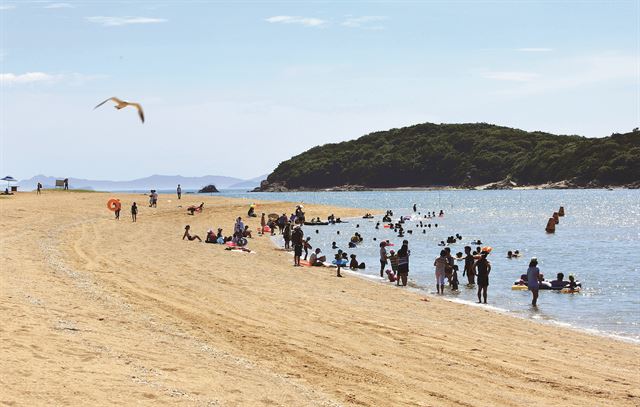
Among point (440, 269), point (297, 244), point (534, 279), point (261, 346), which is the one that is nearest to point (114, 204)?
point (297, 244)

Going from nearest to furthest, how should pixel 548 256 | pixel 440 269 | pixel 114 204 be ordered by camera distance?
pixel 440 269, pixel 548 256, pixel 114 204

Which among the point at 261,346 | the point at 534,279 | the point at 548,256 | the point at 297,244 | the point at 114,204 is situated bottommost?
the point at 548,256

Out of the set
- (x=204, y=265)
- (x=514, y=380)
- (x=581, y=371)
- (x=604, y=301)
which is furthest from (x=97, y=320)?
(x=604, y=301)

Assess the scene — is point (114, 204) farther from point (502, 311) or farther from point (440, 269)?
point (502, 311)

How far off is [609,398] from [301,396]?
514 centimetres

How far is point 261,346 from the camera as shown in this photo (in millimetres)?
12828

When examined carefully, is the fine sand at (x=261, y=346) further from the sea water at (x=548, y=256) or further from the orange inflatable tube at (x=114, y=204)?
the orange inflatable tube at (x=114, y=204)

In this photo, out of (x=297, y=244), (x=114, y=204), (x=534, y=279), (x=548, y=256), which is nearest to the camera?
(x=534, y=279)

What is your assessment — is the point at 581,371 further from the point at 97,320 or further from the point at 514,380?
the point at 97,320

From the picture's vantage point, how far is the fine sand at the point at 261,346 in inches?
382

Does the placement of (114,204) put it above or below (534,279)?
above

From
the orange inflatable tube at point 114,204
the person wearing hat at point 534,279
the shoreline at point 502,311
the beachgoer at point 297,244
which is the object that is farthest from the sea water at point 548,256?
the orange inflatable tube at point 114,204

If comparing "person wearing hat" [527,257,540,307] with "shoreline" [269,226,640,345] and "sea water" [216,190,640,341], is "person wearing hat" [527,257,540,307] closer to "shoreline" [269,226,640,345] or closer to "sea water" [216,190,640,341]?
"sea water" [216,190,640,341]

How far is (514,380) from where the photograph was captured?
11820 mm
